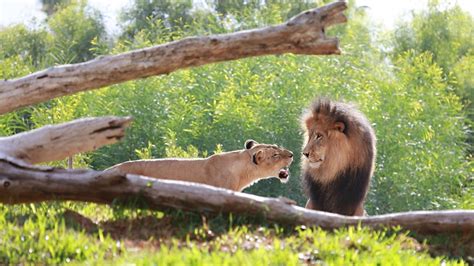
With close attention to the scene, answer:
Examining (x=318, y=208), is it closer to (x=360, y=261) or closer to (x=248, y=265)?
(x=360, y=261)

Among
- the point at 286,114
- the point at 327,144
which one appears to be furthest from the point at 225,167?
the point at 286,114

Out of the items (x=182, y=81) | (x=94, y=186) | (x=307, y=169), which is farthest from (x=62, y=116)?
(x=94, y=186)

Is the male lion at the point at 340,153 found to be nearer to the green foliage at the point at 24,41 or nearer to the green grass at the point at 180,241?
the green grass at the point at 180,241

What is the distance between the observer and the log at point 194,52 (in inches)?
289

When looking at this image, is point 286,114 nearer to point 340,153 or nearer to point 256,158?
point 256,158

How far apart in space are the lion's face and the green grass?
1.41 metres

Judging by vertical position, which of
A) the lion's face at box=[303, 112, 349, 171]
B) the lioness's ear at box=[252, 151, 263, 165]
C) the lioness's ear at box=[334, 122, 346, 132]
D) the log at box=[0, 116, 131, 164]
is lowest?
the lioness's ear at box=[252, 151, 263, 165]

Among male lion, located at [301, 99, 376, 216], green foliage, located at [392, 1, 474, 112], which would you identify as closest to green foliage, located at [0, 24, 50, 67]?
green foliage, located at [392, 1, 474, 112]

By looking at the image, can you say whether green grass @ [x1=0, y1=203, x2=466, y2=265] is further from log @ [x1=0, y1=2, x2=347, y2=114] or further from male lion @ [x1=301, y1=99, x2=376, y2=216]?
male lion @ [x1=301, y1=99, x2=376, y2=216]

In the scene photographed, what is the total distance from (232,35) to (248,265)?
2214 mm

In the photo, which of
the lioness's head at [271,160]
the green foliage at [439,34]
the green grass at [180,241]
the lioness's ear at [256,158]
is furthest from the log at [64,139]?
the green foliage at [439,34]

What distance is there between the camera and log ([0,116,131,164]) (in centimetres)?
676

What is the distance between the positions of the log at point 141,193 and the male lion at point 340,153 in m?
1.34

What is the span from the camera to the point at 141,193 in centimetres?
694
